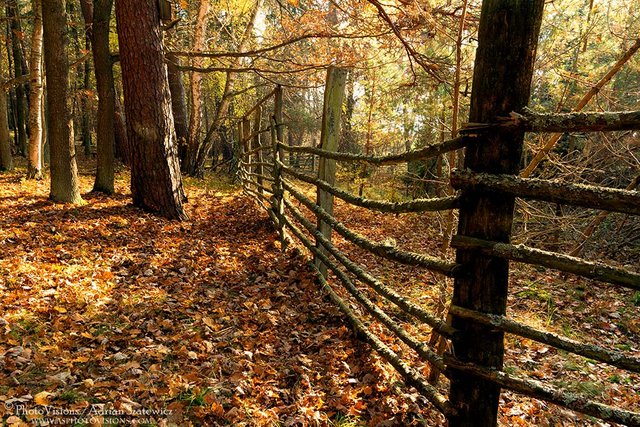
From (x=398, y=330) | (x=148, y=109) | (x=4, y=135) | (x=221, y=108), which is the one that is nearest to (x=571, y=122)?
(x=398, y=330)

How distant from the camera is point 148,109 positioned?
22.0ft

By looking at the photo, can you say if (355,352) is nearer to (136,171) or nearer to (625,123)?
(625,123)

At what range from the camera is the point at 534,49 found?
1.97 metres

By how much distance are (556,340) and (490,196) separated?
0.81m

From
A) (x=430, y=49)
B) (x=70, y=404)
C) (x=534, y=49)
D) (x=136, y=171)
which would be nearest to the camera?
(x=534, y=49)

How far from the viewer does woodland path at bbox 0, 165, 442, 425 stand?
2.71m

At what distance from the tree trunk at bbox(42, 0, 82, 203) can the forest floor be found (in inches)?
19.3

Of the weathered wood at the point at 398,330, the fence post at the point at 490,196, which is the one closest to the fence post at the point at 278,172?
the weathered wood at the point at 398,330

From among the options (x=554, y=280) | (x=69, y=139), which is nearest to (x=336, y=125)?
(x=69, y=139)

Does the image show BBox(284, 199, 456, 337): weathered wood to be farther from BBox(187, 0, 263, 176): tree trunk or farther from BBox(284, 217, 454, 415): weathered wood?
BBox(187, 0, 263, 176): tree trunk

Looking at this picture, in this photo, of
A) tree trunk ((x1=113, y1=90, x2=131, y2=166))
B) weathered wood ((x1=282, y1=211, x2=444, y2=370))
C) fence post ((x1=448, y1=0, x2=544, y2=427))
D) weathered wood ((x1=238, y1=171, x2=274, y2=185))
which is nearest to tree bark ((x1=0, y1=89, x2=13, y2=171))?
tree trunk ((x1=113, y1=90, x2=131, y2=166))

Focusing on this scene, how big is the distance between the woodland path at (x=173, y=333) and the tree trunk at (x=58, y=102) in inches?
39.0

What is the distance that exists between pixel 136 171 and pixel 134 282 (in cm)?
307

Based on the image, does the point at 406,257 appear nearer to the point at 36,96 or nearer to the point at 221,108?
the point at 36,96
